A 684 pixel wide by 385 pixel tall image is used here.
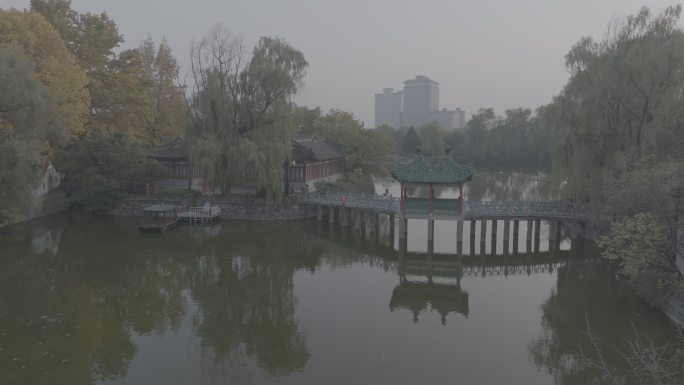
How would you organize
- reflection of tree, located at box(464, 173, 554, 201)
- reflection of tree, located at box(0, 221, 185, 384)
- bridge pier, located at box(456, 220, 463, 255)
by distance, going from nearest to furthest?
1. reflection of tree, located at box(0, 221, 185, 384)
2. bridge pier, located at box(456, 220, 463, 255)
3. reflection of tree, located at box(464, 173, 554, 201)

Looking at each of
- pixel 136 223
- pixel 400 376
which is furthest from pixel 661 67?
pixel 136 223

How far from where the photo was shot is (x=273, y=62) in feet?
99.1

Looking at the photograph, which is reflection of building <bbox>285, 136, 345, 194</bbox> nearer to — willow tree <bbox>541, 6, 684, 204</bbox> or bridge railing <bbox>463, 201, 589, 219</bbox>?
bridge railing <bbox>463, 201, 589, 219</bbox>

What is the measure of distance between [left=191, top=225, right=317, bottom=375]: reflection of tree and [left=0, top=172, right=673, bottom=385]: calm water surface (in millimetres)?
68

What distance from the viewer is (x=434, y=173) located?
23141 millimetres

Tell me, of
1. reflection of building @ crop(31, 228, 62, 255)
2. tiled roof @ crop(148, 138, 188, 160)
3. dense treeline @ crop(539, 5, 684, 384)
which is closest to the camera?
dense treeline @ crop(539, 5, 684, 384)

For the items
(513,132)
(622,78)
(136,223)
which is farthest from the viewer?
(513,132)

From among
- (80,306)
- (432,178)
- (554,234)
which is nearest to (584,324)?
(432,178)

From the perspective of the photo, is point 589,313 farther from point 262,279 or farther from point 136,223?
point 136,223

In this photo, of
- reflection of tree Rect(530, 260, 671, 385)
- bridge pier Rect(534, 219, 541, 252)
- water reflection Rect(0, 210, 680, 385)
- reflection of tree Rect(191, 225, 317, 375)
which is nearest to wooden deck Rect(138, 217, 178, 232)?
water reflection Rect(0, 210, 680, 385)

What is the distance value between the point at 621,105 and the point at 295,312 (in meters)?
16.4

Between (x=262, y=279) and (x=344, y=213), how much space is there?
11421 millimetres

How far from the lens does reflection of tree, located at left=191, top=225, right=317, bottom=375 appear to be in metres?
12.9

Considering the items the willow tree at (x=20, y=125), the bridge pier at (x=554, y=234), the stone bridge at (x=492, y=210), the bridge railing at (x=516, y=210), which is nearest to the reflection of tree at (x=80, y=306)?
the willow tree at (x=20, y=125)
